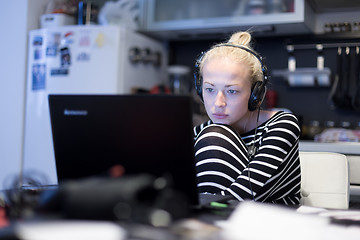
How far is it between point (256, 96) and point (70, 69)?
2.05 m

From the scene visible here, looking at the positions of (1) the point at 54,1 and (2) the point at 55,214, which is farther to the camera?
(1) the point at 54,1

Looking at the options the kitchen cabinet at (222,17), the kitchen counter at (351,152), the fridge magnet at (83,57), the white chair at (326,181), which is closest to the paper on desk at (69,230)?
the white chair at (326,181)

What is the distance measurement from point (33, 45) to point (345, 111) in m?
2.09

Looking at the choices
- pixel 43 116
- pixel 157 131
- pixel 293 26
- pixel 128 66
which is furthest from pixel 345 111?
pixel 157 131

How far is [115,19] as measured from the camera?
316 cm

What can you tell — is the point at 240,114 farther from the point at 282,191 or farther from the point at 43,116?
the point at 43,116

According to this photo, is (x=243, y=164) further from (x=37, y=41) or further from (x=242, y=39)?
(x=37, y=41)

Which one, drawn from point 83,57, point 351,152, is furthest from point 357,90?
point 83,57

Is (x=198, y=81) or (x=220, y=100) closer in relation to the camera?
(x=220, y=100)

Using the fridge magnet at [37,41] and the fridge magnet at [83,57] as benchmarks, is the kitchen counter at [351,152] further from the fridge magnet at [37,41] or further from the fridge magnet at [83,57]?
the fridge magnet at [37,41]

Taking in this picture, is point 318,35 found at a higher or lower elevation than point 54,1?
lower

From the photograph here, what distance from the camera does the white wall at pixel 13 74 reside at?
3.13 m

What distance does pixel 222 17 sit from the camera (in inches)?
117

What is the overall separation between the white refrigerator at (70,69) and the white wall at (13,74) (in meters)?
0.05
